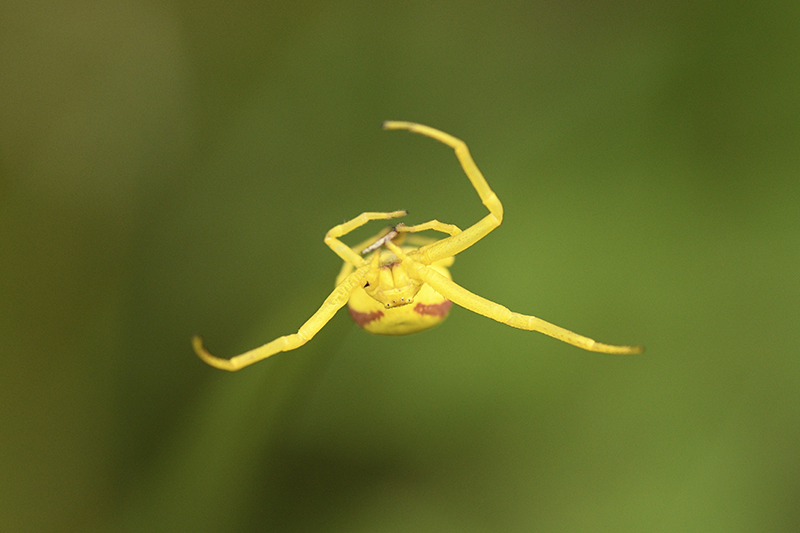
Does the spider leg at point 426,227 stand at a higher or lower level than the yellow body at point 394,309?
higher

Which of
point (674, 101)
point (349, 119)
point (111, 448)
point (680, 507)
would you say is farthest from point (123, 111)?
point (680, 507)

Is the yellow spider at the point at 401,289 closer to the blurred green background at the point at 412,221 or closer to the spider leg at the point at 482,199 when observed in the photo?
the spider leg at the point at 482,199

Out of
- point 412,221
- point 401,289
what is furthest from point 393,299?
point 412,221

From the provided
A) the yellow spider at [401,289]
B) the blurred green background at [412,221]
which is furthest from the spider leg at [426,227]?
the blurred green background at [412,221]

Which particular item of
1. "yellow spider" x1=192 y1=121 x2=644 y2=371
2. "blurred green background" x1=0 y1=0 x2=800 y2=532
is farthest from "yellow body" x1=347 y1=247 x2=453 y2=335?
"blurred green background" x1=0 y1=0 x2=800 y2=532

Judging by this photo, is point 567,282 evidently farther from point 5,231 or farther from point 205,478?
point 5,231
